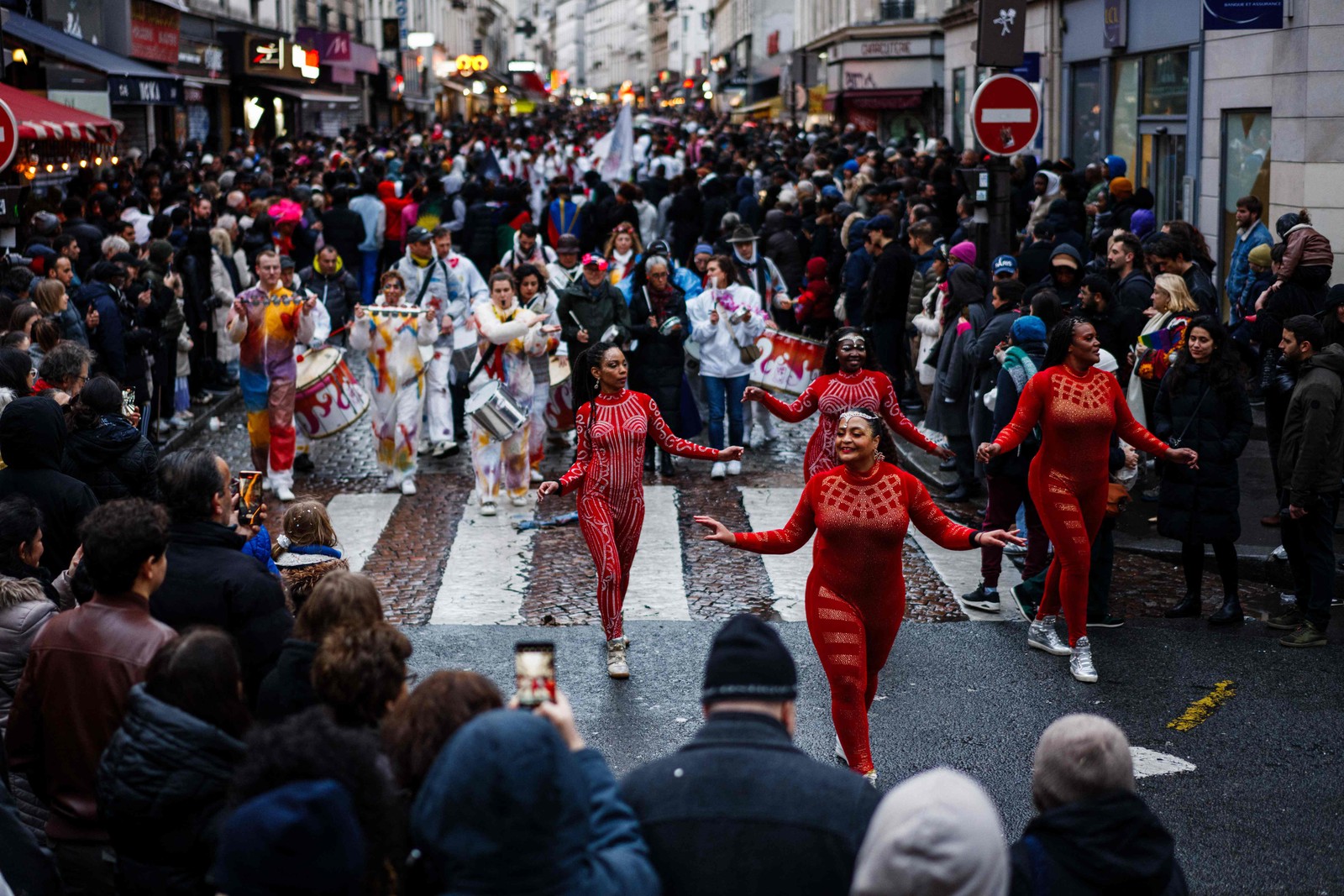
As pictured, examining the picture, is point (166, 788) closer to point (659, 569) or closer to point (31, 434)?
point (31, 434)

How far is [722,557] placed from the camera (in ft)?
32.4

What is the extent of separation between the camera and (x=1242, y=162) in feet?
50.2

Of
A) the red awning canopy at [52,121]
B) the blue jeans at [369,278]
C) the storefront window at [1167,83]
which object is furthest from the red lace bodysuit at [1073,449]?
the blue jeans at [369,278]

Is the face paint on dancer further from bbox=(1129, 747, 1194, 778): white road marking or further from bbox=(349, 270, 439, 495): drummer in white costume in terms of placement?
bbox=(349, 270, 439, 495): drummer in white costume

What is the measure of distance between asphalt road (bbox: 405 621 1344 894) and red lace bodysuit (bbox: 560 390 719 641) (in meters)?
0.49

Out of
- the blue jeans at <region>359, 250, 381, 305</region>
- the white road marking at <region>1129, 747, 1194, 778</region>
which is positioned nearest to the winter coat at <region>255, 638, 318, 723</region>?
the white road marking at <region>1129, 747, 1194, 778</region>

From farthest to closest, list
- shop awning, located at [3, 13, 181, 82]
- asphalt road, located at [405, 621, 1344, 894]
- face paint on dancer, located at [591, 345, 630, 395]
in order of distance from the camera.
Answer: shop awning, located at [3, 13, 181, 82] → face paint on dancer, located at [591, 345, 630, 395] → asphalt road, located at [405, 621, 1344, 894]

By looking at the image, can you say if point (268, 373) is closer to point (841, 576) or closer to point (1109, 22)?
Answer: point (841, 576)

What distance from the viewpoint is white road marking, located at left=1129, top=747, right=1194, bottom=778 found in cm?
631

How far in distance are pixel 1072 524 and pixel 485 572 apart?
151 inches

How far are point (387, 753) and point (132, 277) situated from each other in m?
9.19

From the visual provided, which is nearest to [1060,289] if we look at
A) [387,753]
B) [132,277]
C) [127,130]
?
[132,277]

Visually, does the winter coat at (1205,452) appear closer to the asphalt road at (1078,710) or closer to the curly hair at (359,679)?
the asphalt road at (1078,710)

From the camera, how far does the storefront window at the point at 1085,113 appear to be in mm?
21125
